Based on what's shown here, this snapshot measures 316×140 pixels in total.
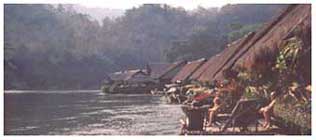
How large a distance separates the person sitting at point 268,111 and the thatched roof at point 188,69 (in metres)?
0.48

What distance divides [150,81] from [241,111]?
→ 0.64m

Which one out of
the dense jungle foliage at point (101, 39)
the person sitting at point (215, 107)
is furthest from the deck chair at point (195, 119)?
the dense jungle foliage at point (101, 39)

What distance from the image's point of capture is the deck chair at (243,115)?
6449 millimetres

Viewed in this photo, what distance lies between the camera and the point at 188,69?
21.5 ft

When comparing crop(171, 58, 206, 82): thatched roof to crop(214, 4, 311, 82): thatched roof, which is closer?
crop(214, 4, 311, 82): thatched roof

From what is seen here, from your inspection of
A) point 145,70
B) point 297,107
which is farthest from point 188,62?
point 297,107

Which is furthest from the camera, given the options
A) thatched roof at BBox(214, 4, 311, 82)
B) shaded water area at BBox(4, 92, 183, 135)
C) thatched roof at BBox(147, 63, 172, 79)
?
thatched roof at BBox(147, 63, 172, 79)

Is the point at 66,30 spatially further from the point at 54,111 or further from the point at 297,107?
the point at 297,107

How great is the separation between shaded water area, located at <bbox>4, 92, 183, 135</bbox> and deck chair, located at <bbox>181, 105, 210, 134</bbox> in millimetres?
68

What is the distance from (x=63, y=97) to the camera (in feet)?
21.6

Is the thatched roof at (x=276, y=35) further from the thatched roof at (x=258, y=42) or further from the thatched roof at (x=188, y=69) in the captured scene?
the thatched roof at (x=188, y=69)

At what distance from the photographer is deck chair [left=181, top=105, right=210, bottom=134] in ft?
21.3

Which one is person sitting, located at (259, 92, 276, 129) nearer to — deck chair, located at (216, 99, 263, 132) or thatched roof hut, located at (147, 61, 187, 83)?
deck chair, located at (216, 99, 263, 132)

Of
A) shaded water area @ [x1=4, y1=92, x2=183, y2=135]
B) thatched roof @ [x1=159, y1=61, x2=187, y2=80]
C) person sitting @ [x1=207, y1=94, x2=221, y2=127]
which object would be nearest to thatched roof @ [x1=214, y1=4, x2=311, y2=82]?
person sitting @ [x1=207, y1=94, x2=221, y2=127]
